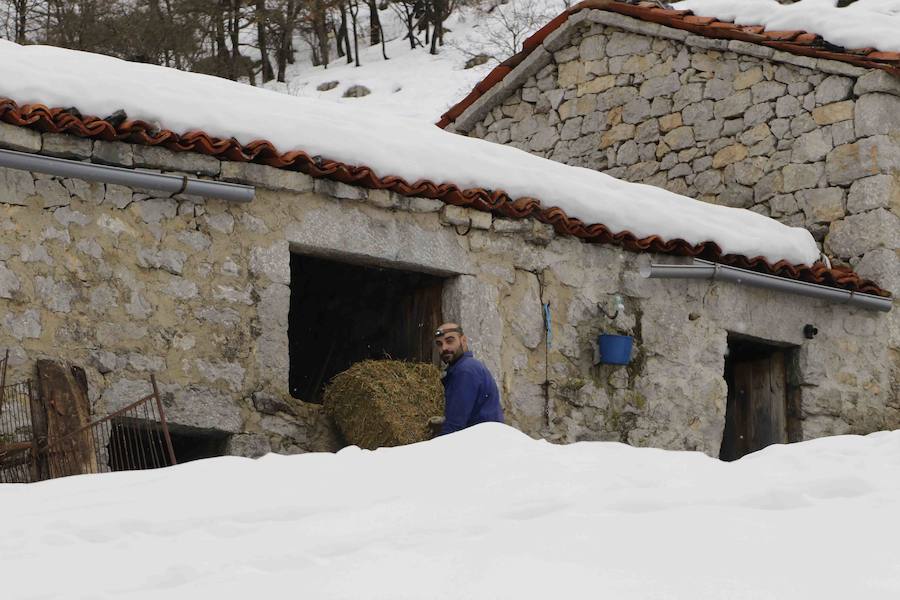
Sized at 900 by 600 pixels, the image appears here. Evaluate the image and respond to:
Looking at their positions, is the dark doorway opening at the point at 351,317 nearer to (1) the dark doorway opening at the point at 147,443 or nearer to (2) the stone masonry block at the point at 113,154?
(1) the dark doorway opening at the point at 147,443

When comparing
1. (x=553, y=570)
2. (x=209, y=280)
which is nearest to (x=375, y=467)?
(x=553, y=570)

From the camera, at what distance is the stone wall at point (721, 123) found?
1017 centimetres

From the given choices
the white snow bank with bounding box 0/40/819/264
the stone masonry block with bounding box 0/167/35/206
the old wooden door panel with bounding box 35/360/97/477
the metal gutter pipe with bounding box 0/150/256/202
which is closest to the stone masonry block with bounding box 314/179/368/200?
the white snow bank with bounding box 0/40/819/264

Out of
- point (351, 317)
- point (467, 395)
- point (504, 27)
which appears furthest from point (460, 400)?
point (504, 27)

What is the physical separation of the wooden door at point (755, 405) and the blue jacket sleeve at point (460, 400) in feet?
12.2

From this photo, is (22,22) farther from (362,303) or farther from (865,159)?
(865,159)

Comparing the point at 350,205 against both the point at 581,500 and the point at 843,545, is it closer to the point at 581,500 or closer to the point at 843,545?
the point at 581,500

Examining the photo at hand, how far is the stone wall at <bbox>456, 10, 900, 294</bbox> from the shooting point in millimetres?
10172

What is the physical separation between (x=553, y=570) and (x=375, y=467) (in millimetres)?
1426

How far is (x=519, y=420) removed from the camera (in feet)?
27.4

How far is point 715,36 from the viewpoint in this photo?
11.1m

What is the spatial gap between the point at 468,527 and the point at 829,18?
757 cm

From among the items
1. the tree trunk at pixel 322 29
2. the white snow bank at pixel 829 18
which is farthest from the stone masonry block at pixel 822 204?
the tree trunk at pixel 322 29

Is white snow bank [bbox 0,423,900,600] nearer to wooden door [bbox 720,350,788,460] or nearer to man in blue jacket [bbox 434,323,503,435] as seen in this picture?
man in blue jacket [bbox 434,323,503,435]
